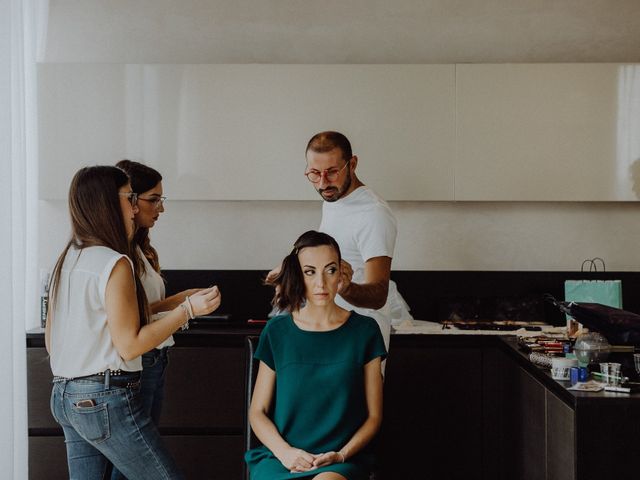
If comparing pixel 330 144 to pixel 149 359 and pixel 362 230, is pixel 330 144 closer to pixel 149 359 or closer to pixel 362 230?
pixel 362 230

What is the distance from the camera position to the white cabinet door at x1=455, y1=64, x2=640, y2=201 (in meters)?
3.30

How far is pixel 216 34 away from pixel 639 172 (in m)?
2.14

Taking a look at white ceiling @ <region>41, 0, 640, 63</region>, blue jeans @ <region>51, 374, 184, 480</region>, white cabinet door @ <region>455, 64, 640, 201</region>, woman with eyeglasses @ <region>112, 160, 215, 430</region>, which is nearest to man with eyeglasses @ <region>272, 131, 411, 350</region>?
woman with eyeglasses @ <region>112, 160, 215, 430</region>

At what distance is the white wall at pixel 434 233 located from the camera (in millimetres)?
3613

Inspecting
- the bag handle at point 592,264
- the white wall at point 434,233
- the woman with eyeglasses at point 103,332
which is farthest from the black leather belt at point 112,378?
the bag handle at point 592,264

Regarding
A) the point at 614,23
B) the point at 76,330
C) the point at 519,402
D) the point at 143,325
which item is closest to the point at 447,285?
the point at 519,402

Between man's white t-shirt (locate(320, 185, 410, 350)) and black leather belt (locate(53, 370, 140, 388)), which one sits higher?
man's white t-shirt (locate(320, 185, 410, 350))

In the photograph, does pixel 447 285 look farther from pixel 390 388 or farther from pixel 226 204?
pixel 226 204

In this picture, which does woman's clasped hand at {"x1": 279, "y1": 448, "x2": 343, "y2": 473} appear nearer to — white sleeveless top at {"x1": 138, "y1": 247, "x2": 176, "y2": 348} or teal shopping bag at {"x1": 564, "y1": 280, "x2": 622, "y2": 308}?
white sleeveless top at {"x1": 138, "y1": 247, "x2": 176, "y2": 348}

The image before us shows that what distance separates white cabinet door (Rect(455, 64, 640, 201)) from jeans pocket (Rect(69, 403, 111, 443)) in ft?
6.67

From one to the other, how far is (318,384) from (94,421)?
24.5 inches

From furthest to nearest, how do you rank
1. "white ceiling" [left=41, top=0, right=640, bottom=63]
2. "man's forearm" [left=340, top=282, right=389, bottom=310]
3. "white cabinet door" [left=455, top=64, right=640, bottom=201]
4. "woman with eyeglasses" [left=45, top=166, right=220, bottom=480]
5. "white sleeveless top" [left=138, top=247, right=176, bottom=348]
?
"white ceiling" [left=41, top=0, right=640, bottom=63] → "white cabinet door" [left=455, top=64, right=640, bottom=201] → "white sleeveless top" [left=138, top=247, right=176, bottom=348] → "man's forearm" [left=340, top=282, right=389, bottom=310] → "woman with eyeglasses" [left=45, top=166, right=220, bottom=480]

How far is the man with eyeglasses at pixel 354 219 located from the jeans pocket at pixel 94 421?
0.85 m

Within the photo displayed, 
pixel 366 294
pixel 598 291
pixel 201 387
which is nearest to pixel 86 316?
pixel 366 294
